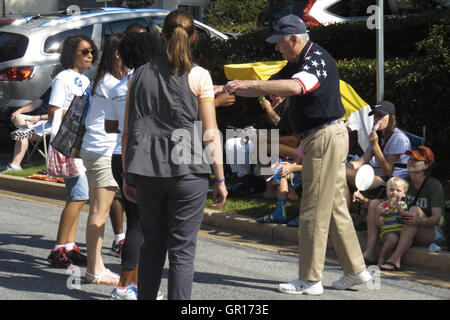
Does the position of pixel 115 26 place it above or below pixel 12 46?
above

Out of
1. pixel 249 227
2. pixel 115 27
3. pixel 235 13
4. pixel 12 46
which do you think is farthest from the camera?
pixel 235 13

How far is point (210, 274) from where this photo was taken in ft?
20.6

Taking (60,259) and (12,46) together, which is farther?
(12,46)

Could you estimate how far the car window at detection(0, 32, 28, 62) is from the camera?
1217 centimetres

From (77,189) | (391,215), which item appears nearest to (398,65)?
(391,215)

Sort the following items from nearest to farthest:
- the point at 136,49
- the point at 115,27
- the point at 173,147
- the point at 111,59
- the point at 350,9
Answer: the point at 173,147 → the point at 136,49 → the point at 111,59 → the point at 115,27 → the point at 350,9

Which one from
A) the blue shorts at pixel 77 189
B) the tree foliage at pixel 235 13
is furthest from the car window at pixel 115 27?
the tree foliage at pixel 235 13

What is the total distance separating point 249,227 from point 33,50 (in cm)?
583

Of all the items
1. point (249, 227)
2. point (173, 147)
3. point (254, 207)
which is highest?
point (173, 147)

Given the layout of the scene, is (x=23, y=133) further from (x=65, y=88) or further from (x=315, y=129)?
(x=315, y=129)

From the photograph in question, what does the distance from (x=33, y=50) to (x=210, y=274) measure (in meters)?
7.01

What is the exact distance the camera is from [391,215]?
21.8 ft
